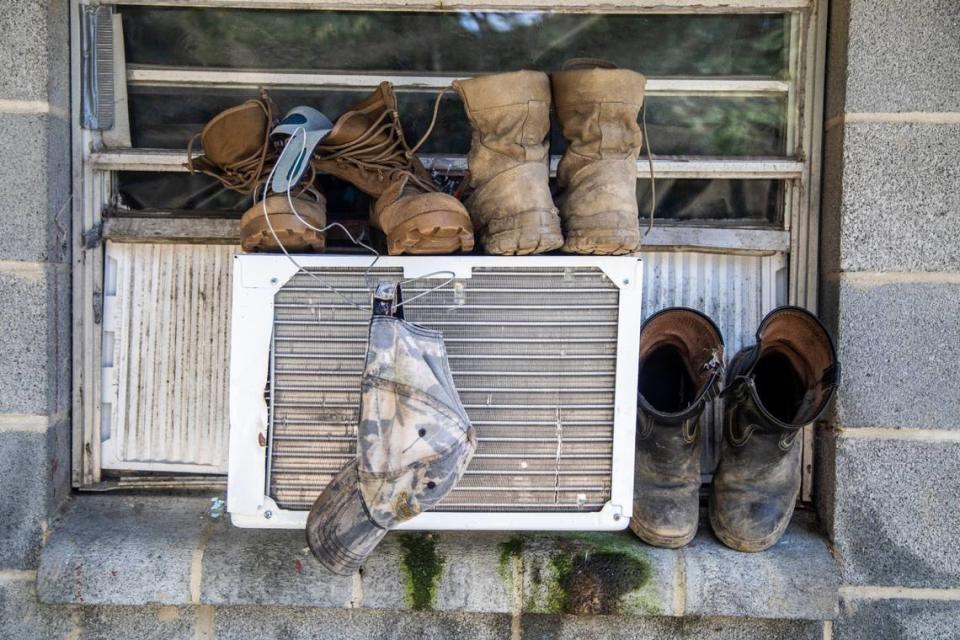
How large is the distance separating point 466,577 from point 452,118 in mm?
1280

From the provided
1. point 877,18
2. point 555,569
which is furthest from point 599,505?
point 877,18

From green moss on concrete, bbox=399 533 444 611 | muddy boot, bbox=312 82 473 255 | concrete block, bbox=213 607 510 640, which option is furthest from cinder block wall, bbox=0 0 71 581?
green moss on concrete, bbox=399 533 444 611

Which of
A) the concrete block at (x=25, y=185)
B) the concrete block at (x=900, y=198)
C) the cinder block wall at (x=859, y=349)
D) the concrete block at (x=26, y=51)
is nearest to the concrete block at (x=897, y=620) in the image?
the cinder block wall at (x=859, y=349)

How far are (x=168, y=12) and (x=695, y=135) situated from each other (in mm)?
1565

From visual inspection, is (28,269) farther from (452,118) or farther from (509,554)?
(509,554)

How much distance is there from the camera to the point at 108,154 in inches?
95.4

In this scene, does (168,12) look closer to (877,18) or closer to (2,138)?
(2,138)

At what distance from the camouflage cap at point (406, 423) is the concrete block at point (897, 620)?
1278 mm

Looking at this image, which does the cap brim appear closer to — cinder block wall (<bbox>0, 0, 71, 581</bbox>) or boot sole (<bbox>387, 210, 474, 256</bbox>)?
boot sole (<bbox>387, 210, 474, 256</bbox>)

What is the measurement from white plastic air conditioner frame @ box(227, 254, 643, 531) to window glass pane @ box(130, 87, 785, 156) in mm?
669

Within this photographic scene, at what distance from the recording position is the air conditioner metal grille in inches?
75.2

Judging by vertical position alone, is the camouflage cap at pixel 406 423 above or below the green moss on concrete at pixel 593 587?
above

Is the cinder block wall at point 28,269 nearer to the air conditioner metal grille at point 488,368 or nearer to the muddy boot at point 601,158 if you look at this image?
the air conditioner metal grille at point 488,368

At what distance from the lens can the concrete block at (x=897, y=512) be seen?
7.41 ft
